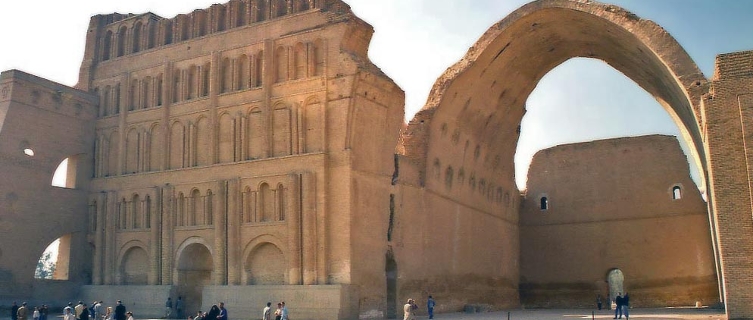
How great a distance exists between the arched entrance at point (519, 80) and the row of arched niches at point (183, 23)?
6516 millimetres

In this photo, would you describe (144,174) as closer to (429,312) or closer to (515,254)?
(429,312)

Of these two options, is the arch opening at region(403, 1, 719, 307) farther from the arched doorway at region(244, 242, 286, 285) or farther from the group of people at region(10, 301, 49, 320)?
the group of people at region(10, 301, 49, 320)

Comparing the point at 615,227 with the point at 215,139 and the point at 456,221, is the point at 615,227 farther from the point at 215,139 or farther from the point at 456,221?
the point at 215,139

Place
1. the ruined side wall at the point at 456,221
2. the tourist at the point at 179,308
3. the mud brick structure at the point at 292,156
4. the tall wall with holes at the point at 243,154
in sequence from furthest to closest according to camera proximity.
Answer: the ruined side wall at the point at 456,221 < the tourist at the point at 179,308 < the tall wall with holes at the point at 243,154 < the mud brick structure at the point at 292,156

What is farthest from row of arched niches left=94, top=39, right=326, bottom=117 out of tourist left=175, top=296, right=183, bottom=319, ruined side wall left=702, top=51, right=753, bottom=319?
ruined side wall left=702, top=51, right=753, bottom=319

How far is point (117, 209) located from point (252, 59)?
7.76 m

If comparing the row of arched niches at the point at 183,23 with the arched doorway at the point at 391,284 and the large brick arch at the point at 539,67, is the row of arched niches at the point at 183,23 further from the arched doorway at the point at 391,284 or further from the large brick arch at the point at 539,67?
the arched doorway at the point at 391,284

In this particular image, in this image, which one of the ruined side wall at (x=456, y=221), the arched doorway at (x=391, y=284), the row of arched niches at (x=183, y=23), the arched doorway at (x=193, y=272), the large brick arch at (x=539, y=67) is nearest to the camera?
the large brick arch at (x=539, y=67)

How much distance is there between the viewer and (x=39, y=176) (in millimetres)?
26781

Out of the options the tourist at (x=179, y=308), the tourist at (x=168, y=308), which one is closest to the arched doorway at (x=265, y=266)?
the tourist at (x=179, y=308)

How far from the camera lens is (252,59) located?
25.1 meters

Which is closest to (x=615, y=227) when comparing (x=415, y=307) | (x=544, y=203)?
(x=544, y=203)

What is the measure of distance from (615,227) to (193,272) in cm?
2033

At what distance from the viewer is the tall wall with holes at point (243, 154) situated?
74.6ft
